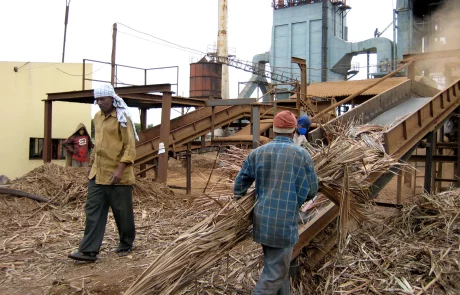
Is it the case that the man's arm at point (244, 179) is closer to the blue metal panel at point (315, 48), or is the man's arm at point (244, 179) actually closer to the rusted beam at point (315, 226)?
the rusted beam at point (315, 226)

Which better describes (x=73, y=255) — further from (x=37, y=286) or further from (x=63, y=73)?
(x=63, y=73)

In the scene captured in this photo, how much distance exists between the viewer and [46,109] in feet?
39.3

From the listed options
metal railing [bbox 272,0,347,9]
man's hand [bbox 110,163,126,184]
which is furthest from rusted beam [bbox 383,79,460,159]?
metal railing [bbox 272,0,347,9]

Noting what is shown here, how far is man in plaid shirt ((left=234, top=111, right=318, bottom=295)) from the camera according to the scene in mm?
2957

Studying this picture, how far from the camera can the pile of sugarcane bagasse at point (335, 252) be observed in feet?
10.1

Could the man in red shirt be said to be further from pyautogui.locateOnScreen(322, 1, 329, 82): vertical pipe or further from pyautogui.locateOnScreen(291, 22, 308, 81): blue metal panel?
pyautogui.locateOnScreen(291, 22, 308, 81): blue metal panel

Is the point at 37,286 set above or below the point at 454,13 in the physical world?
below

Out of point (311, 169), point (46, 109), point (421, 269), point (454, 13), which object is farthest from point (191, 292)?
point (454, 13)

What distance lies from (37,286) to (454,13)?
29092 mm

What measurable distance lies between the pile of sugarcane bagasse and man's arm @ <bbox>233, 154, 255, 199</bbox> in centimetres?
7

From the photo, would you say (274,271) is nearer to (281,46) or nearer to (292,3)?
(281,46)

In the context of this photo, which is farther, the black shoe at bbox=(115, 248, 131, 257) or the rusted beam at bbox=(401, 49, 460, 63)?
the rusted beam at bbox=(401, 49, 460, 63)

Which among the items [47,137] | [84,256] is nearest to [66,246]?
[84,256]

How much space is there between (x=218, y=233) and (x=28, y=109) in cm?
1359
